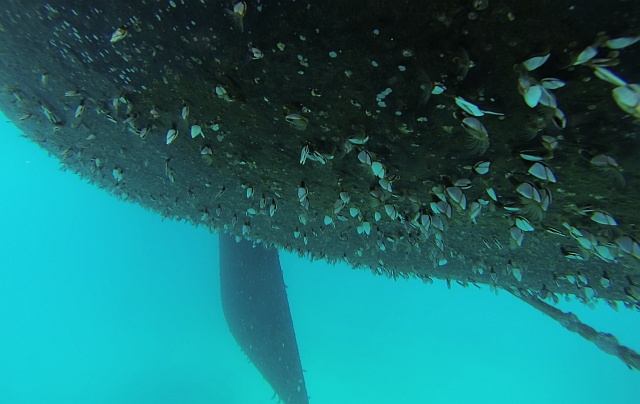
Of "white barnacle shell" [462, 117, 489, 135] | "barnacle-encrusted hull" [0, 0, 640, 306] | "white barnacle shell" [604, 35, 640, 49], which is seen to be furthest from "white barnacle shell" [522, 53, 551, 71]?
"white barnacle shell" [462, 117, 489, 135]

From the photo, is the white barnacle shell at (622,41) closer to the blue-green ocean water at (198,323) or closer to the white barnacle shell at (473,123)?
the white barnacle shell at (473,123)

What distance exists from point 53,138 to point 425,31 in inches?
228

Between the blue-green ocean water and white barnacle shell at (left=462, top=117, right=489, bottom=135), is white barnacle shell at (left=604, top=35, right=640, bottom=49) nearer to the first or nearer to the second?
white barnacle shell at (left=462, top=117, right=489, bottom=135)

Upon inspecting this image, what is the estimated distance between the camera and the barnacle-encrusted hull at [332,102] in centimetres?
213

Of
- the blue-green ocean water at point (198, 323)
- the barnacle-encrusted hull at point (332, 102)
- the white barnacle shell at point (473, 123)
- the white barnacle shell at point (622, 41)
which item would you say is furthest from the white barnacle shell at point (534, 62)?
the blue-green ocean water at point (198, 323)

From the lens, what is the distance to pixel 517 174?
2.88 m

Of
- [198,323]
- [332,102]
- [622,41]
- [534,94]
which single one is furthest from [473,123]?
[198,323]

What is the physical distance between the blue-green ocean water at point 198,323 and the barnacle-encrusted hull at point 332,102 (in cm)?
3334

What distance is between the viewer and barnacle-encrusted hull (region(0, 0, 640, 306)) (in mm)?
2129

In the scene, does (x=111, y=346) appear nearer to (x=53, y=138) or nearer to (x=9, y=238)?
(x=9, y=238)

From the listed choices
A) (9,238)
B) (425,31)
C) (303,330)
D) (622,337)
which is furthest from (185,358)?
(622,337)

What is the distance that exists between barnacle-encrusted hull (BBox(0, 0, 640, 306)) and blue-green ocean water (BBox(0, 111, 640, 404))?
33.3 m

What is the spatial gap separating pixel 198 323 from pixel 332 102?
40520 mm

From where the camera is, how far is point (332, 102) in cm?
275
